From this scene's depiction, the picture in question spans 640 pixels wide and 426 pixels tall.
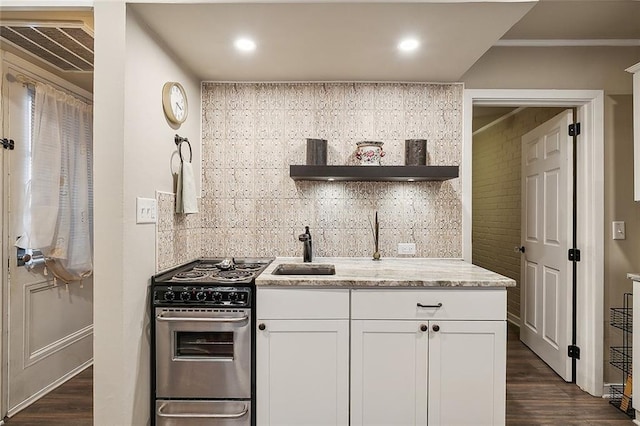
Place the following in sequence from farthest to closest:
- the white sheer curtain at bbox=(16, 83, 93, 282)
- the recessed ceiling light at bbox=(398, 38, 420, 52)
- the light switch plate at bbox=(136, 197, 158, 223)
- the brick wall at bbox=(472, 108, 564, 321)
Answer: the brick wall at bbox=(472, 108, 564, 321) → the white sheer curtain at bbox=(16, 83, 93, 282) → the recessed ceiling light at bbox=(398, 38, 420, 52) → the light switch plate at bbox=(136, 197, 158, 223)

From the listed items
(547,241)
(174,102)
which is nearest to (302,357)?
(174,102)

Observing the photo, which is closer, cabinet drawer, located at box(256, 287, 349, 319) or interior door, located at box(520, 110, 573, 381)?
cabinet drawer, located at box(256, 287, 349, 319)

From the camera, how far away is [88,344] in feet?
10.2

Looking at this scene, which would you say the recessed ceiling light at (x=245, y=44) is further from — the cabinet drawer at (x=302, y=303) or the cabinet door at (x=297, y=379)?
the cabinet door at (x=297, y=379)

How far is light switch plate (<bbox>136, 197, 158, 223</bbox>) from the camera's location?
1.85 meters

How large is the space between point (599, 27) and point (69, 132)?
4013 millimetres

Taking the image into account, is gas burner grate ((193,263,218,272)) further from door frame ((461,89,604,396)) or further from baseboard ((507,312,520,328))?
baseboard ((507,312,520,328))

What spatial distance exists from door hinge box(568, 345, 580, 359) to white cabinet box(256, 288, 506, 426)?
126 centimetres

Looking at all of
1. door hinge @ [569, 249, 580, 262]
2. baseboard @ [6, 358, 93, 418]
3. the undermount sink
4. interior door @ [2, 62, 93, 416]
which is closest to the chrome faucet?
the undermount sink

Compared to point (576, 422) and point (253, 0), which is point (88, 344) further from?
point (576, 422)

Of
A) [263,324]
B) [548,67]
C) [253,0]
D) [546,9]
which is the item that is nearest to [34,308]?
[263,324]

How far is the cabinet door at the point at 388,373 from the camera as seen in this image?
6.45 feet

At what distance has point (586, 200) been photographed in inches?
105

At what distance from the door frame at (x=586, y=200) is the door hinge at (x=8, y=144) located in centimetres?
316
